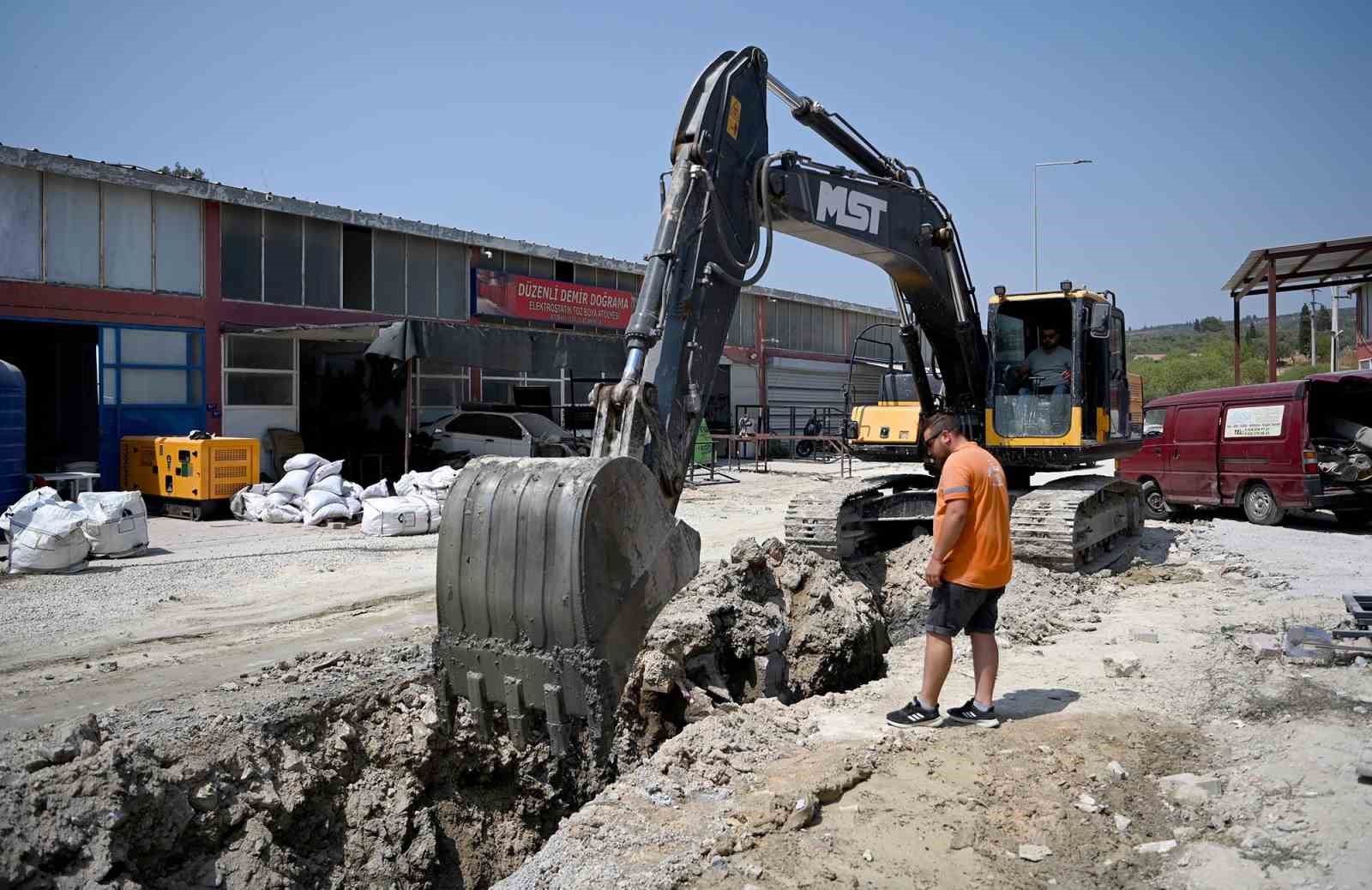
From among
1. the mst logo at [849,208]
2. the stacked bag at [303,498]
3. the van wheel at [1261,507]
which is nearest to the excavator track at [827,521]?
the mst logo at [849,208]

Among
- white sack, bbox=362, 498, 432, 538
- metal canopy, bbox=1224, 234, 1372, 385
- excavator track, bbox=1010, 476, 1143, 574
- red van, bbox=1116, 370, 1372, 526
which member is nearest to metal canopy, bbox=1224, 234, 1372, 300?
metal canopy, bbox=1224, 234, 1372, 385

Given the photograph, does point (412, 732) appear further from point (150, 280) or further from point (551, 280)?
point (551, 280)

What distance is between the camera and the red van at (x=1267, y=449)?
1305 cm

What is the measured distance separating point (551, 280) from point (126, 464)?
11055 millimetres

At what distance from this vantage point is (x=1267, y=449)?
13.5 metres

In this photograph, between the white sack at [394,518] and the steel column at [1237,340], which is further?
the steel column at [1237,340]

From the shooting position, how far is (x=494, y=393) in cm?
2291

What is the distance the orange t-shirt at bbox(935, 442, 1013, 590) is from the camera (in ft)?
17.0

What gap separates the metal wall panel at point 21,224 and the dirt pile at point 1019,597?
13.2 metres

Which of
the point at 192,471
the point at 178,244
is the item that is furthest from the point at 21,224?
the point at 192,471

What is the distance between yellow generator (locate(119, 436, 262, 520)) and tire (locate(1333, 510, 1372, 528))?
15.5m

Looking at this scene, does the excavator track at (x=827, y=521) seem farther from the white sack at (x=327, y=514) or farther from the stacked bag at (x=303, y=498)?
the stacked bag at (x=303, y=498)

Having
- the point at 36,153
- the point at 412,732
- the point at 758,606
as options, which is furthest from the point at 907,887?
the point at 36,153

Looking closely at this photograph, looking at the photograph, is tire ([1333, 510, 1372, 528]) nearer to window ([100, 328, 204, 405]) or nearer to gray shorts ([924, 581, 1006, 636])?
gray shorts ([924, 581, 1006, 636])
